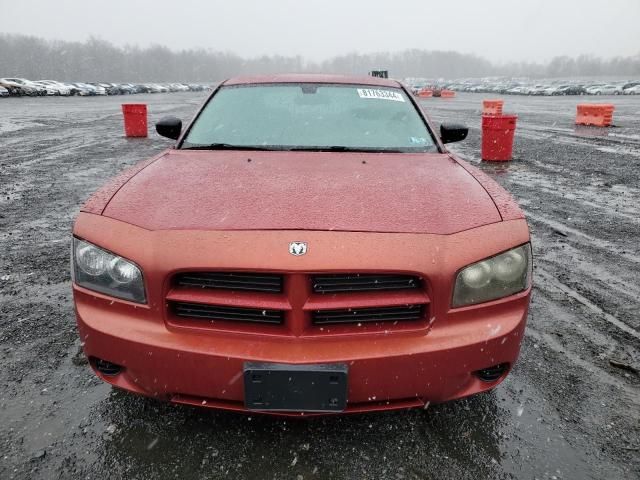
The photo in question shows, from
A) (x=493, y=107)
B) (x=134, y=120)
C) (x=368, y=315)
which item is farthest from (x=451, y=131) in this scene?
(x=493, y=107)

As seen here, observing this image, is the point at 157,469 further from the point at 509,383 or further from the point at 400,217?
the point at 509,383

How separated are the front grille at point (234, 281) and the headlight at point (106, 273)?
0.18 m

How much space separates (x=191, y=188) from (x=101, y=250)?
20.1 inches

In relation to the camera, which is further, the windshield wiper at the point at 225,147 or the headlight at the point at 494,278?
the windshield wiper at the point at 225,147

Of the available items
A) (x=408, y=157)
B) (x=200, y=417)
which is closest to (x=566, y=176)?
(x=408, y=157)

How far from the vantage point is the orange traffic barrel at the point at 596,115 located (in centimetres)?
1585

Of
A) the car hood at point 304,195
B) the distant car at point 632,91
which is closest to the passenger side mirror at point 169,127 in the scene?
the car hood at point 304,195

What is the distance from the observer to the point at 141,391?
1.87 m

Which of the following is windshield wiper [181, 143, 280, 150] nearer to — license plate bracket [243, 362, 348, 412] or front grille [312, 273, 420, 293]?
front grille [312, 273, 420, 293]

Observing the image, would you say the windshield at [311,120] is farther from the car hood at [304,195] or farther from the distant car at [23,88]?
the distant car at [23,88]

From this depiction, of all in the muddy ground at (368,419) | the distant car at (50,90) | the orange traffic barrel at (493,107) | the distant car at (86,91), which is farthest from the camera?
the distant car at (86,91)

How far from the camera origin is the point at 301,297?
172 cm

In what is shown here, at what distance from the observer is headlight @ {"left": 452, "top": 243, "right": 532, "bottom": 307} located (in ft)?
5.99

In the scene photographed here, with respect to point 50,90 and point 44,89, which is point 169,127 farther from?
point 50,90
